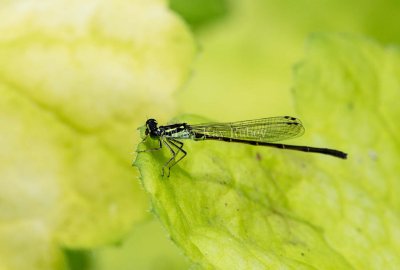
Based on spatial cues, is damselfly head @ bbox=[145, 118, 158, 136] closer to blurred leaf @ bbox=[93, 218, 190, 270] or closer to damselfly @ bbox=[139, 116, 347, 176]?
damselfly @ bbox=[139, 116, 347, 176]

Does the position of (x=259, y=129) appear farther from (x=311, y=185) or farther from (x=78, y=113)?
(x=78, y=113)

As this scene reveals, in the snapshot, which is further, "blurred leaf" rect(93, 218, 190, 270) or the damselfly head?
"blurred leaf" rect(93, 218, 190, 270)

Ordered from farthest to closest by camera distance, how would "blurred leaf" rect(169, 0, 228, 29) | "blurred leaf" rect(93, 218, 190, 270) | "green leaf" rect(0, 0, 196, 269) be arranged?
"blurred leaf" rect(169, 0, 228, 29), "blurred leaf" rect(93, 218, 190, 270), "green leaf" rect(0, 0, 196, 269)

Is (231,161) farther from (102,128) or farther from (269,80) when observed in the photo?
(269,80)

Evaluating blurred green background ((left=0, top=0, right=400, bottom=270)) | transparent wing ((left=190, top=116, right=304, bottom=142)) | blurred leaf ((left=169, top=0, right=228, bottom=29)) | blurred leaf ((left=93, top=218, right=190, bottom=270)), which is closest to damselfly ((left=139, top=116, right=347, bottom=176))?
transparent wing ((left=190, top=116, right=304, bottom=142))

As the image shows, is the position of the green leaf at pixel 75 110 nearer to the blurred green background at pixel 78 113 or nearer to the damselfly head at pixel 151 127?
the blurred green background at pixel 78 113

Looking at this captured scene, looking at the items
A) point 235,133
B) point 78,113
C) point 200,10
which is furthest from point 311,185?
point 200,10
